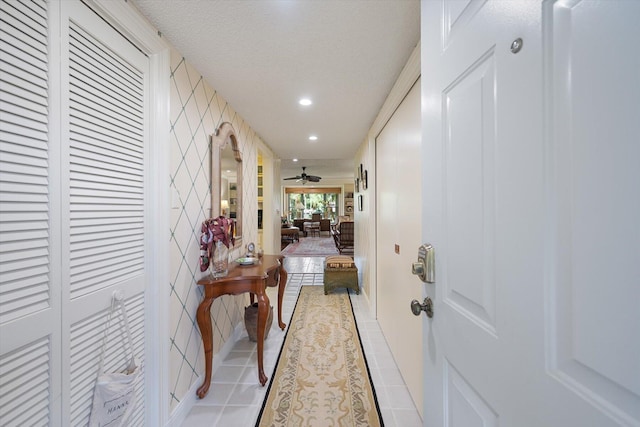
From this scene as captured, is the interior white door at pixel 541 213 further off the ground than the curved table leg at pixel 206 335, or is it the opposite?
the interior white door at pixel 541 213

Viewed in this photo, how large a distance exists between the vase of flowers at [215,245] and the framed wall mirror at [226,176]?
0.17 m

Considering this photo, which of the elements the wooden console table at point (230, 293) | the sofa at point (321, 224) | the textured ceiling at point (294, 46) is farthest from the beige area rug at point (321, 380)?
the sofa at point (321, 224)

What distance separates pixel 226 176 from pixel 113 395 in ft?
5.38

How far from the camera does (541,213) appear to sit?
48 centimetres

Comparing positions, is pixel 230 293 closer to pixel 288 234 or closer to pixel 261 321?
pixel 261 321

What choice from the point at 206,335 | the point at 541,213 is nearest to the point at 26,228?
the point at 206,335

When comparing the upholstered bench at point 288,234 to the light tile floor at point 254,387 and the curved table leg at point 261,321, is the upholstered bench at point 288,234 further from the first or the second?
the curved table leg at point 261,321

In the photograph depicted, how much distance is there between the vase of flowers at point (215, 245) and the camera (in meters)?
1.83

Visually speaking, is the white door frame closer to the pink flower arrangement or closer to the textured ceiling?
the textured ceiling

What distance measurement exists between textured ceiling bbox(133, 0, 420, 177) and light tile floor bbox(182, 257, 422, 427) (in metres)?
2.17

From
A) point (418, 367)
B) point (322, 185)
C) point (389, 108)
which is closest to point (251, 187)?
point (389, 108)

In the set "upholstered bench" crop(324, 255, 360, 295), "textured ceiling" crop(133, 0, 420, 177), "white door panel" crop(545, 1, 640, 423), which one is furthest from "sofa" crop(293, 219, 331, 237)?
"white door panel" crop(545, 1, 640, 423)

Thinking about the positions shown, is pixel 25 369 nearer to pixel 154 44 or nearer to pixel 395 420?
pixel 154 44

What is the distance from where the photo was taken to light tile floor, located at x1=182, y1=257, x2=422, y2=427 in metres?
1.61
